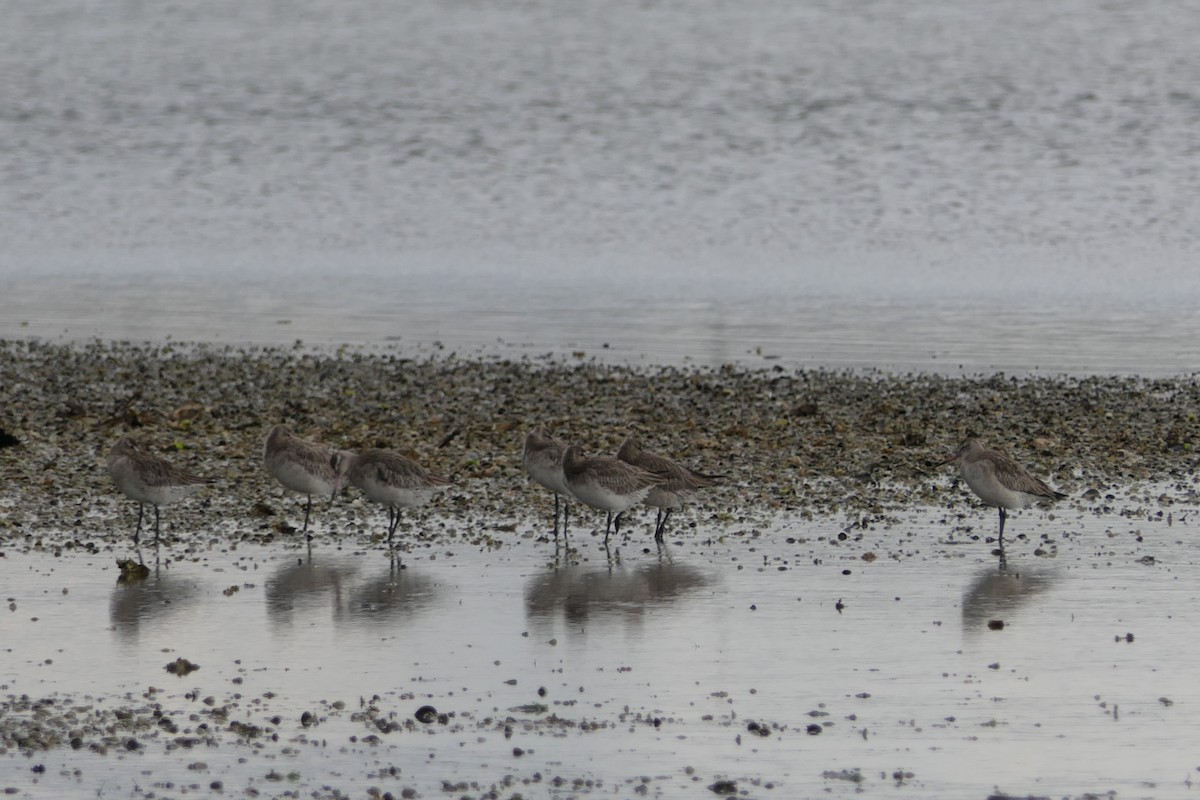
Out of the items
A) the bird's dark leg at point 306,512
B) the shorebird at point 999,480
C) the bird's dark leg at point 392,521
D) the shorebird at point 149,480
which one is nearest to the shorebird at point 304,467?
the bird's dark leg at point 306,512

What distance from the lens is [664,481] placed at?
15.3 metres

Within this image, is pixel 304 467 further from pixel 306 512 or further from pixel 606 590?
pixel 606 590

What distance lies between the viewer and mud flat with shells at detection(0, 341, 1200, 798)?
9328 millimetres

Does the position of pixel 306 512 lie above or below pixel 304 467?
below

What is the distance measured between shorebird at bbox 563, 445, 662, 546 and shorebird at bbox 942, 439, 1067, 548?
2.66m

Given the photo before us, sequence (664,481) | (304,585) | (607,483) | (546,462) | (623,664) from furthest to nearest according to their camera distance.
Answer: (546,462)
(664,481)
(607,483)
(304,585)
(623,664)

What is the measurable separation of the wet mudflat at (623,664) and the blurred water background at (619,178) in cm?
1155

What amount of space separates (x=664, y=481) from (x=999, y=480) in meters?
2.77

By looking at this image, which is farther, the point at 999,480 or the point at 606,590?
the point at 999,480

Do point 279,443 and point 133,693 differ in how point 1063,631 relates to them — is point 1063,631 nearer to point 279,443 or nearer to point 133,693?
point 133,693

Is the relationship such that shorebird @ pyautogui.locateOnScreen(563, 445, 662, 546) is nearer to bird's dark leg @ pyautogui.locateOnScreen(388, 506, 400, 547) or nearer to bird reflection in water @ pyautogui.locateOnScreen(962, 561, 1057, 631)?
bird's dark leg @ pyautogui.locateOnScreen(388, 506, 400, 547)

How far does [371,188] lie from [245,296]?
18864 mm

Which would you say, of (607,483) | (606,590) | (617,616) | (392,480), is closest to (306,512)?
(392,480)

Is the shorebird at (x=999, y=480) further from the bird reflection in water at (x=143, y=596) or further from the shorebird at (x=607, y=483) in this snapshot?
the bird reflection in water at (x=143, y=596)
